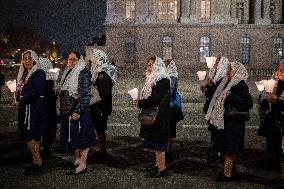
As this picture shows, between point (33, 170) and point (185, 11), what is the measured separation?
4556 centimetres

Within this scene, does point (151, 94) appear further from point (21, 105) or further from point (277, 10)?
point (277, 10)

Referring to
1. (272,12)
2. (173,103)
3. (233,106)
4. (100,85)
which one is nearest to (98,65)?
(100,85)

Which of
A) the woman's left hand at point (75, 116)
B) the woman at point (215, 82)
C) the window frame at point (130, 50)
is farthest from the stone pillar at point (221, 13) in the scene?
the woman's left hand at point (75, 116)

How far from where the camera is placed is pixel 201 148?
9.89 metres

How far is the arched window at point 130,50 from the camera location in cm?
5141

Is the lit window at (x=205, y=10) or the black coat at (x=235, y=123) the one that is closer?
the black coat at (x=235, y=123)

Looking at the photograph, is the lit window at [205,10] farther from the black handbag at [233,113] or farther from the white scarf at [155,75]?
the black handbag at [233,113]

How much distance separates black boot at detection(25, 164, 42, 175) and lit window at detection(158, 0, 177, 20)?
45.2m

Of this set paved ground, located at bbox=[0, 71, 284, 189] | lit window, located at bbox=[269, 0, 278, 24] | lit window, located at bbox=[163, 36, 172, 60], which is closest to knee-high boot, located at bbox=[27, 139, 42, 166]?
paved ground, located at bbox=[0, 71, 284, 189]

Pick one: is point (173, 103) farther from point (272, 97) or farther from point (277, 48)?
point (277, 48)

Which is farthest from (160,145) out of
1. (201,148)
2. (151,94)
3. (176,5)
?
(176,5)

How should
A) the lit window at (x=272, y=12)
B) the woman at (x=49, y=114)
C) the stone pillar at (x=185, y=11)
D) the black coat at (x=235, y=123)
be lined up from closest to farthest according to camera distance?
the black coat at (x=235, y=123) → the woman at (x=49, y=114) → the stone pillar at (x=185, y=11) → the lit window at (x=272, y=12)

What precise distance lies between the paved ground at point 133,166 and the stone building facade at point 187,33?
3928 cm

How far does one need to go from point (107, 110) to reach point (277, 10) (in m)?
48.2
